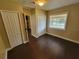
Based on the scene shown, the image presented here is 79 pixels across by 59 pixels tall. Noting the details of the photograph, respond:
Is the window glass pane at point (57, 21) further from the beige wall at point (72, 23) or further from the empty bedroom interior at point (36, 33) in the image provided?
the beige wall at point (72, 23)

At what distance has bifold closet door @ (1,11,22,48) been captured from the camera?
277 cm

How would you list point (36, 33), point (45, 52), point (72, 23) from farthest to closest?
1. point (36, 33)
2. point (72, 23)
3. point (45, 52)

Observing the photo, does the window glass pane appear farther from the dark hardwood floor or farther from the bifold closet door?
the bifold closet door

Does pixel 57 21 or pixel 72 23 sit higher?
pixel 57 21

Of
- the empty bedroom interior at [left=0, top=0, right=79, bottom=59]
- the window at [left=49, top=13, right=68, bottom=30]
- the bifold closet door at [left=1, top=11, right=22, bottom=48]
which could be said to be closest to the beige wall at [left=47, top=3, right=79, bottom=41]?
the empty bedroom interior at [left=0, top=0, right=79, bottom=59]

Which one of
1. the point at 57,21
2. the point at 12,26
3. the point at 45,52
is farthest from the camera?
the point at 57,21

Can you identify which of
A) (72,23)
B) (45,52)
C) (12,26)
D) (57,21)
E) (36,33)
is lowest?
(45,52)

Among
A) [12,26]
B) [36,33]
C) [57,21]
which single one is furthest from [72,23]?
[12,26]

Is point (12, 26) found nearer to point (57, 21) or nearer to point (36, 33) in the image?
point (36, 33)

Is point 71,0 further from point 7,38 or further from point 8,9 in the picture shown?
point 7,38

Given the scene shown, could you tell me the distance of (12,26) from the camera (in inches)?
120

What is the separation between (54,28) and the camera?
5.49m

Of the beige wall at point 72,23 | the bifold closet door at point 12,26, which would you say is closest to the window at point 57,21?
the beige wall at point 72,23

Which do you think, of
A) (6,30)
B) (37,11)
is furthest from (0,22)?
(37,11)
